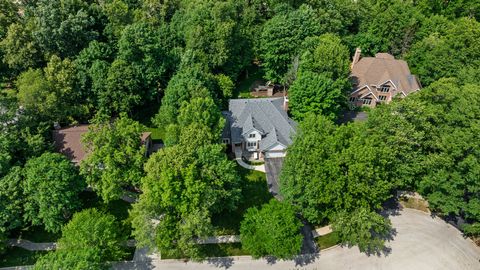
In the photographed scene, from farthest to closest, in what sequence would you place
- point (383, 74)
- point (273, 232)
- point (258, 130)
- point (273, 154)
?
1. point (383, 74)
2. point (273, 154)
3. point (258, 130)
4. point (273, 232)

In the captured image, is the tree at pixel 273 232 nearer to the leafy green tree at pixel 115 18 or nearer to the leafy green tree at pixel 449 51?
the leafy green tree at pixel 115 18

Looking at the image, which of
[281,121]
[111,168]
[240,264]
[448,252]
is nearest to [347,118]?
[281,121]

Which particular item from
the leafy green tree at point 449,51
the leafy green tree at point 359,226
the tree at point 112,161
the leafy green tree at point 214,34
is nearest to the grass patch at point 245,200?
the leafy green tree at point 359,226

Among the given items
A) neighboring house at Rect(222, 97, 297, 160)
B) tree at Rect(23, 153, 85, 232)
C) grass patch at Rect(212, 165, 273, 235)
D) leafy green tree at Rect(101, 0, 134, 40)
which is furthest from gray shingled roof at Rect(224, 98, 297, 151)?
leafy green tree at Rect(101, 0, 134, 40)

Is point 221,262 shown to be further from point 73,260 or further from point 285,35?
point 285,35

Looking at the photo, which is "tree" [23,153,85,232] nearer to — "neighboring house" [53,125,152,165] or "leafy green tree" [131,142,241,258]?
"neighboring house" [53,125,152,165]

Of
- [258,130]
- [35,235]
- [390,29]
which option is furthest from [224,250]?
[390,29]
